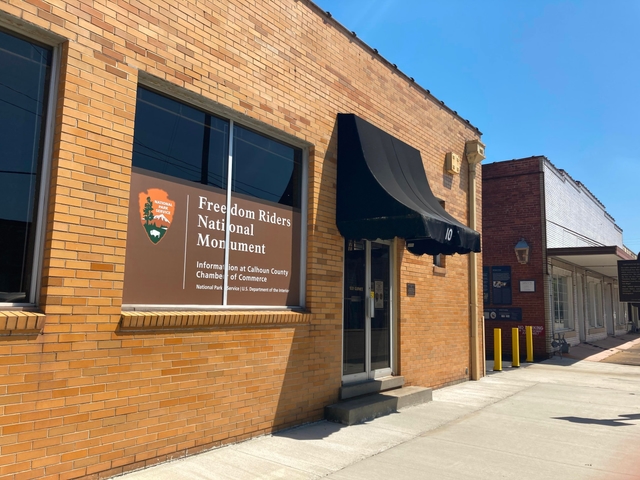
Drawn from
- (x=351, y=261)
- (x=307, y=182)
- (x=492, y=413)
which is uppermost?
(x=307, y=182)

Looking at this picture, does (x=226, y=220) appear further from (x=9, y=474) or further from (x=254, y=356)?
(x=9, y=474)

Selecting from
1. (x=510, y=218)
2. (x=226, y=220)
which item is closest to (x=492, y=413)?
(x=226, y=220)

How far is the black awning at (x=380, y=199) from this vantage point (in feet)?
21.3

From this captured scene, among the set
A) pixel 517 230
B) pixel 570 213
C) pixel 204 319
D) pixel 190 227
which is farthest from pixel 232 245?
pixel 570 213

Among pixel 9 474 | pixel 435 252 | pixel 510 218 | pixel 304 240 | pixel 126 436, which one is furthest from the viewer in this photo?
pixel 510 218

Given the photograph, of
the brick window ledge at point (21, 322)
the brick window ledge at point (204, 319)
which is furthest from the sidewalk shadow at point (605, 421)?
the brick window ledge at point (21, 322)

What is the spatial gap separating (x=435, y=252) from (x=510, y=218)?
11.1 m

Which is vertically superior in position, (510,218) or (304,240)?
(510,218)

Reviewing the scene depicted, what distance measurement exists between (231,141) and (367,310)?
3382mm

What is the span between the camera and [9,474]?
3762 millimetres

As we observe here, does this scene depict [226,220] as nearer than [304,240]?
Yes

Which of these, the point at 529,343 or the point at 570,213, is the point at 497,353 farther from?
the point at 570,213

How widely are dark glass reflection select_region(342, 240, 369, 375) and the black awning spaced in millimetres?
749

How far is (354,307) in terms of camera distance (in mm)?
7738
